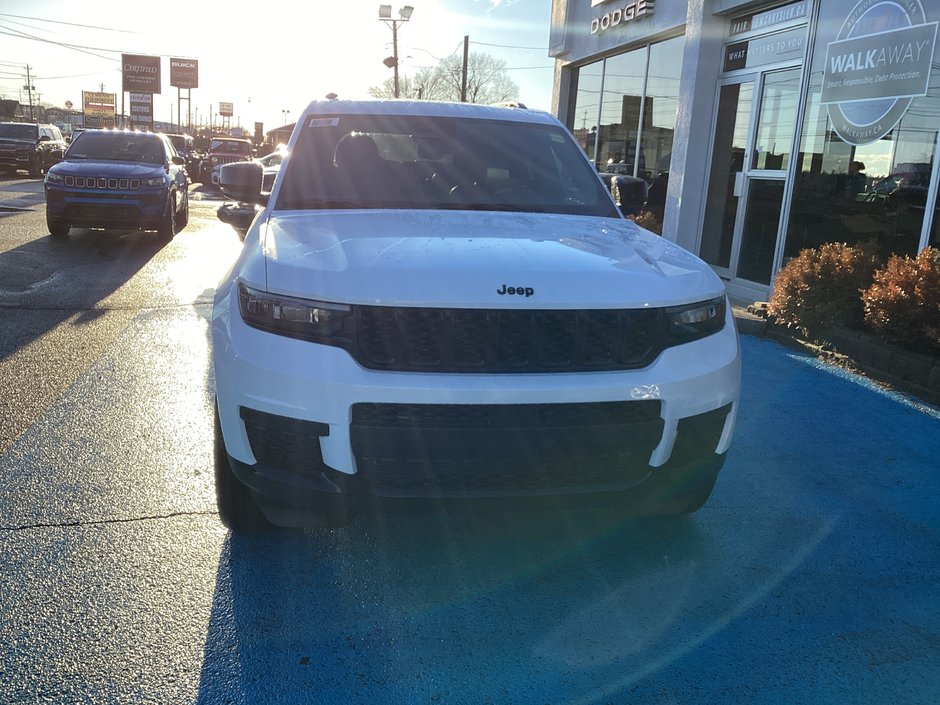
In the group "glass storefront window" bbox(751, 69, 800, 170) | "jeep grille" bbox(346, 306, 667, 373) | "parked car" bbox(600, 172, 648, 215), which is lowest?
"jeep grille" bbox(346, 306, 667, 373)

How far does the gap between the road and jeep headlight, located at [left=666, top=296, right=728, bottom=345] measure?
2.26 ft

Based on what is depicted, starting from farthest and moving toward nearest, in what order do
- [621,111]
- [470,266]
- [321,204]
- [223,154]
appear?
[223,154] → [621,111] → [321,204] → [470,266]

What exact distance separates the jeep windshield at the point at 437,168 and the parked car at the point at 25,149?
88.5 ft

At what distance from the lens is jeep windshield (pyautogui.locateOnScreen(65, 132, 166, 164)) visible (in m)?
12.5

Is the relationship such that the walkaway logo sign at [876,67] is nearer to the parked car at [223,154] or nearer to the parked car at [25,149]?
the parked car at [25,149]

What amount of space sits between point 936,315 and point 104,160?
11.5 metres

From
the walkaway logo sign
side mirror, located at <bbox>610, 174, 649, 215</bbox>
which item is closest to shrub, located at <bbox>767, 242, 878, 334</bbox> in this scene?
the walkaway logo sign

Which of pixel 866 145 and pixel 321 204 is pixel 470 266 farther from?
pixel 866 145

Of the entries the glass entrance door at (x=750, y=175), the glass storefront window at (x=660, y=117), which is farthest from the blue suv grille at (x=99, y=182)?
the glass entrance door at (x=750, y=175)

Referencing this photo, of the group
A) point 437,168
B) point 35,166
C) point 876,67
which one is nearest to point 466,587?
point 437,168

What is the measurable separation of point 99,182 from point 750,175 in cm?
908

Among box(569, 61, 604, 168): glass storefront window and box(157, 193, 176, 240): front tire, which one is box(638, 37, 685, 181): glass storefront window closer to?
box(569, 61, 604, 168): glass storefront window

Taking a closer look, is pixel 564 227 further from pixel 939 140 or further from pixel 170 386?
pixel 939 140

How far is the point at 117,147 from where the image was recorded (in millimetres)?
12719
